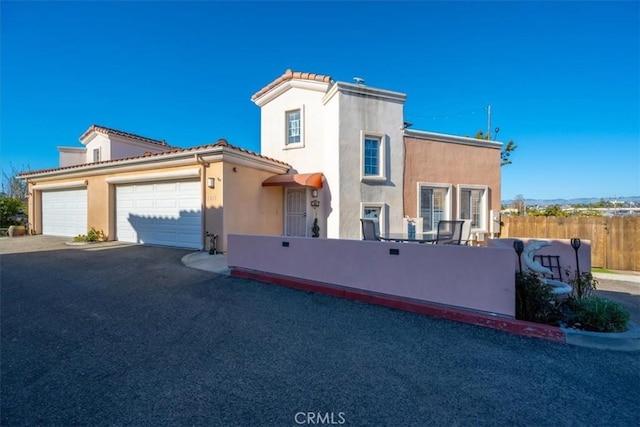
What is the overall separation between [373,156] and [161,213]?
375 inches

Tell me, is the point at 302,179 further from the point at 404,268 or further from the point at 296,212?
the point at 404,268

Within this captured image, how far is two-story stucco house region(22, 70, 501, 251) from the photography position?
34.2ft

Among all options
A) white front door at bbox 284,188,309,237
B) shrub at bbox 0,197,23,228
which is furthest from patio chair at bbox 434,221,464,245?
shrub at bbox 0,197,23,228

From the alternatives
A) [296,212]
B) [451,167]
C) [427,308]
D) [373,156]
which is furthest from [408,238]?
[451,167]

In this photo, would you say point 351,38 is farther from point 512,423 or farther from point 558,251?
point 512,423

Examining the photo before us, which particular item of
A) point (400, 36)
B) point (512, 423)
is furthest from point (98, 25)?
point (512, 423)

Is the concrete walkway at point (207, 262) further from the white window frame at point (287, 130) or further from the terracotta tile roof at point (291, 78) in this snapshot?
the terracotta tile roof at point (291, 78)

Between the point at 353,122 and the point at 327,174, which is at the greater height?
the point at 353,122

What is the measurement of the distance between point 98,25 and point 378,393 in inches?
578

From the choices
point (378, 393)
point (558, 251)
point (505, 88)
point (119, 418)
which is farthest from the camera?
point (505, 88)

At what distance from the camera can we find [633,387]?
2.97 m

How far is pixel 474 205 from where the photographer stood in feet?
46.3

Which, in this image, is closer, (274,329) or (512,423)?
(512,423)

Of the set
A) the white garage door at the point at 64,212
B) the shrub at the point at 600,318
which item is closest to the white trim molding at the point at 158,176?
the white garage door at the point at 64,212
